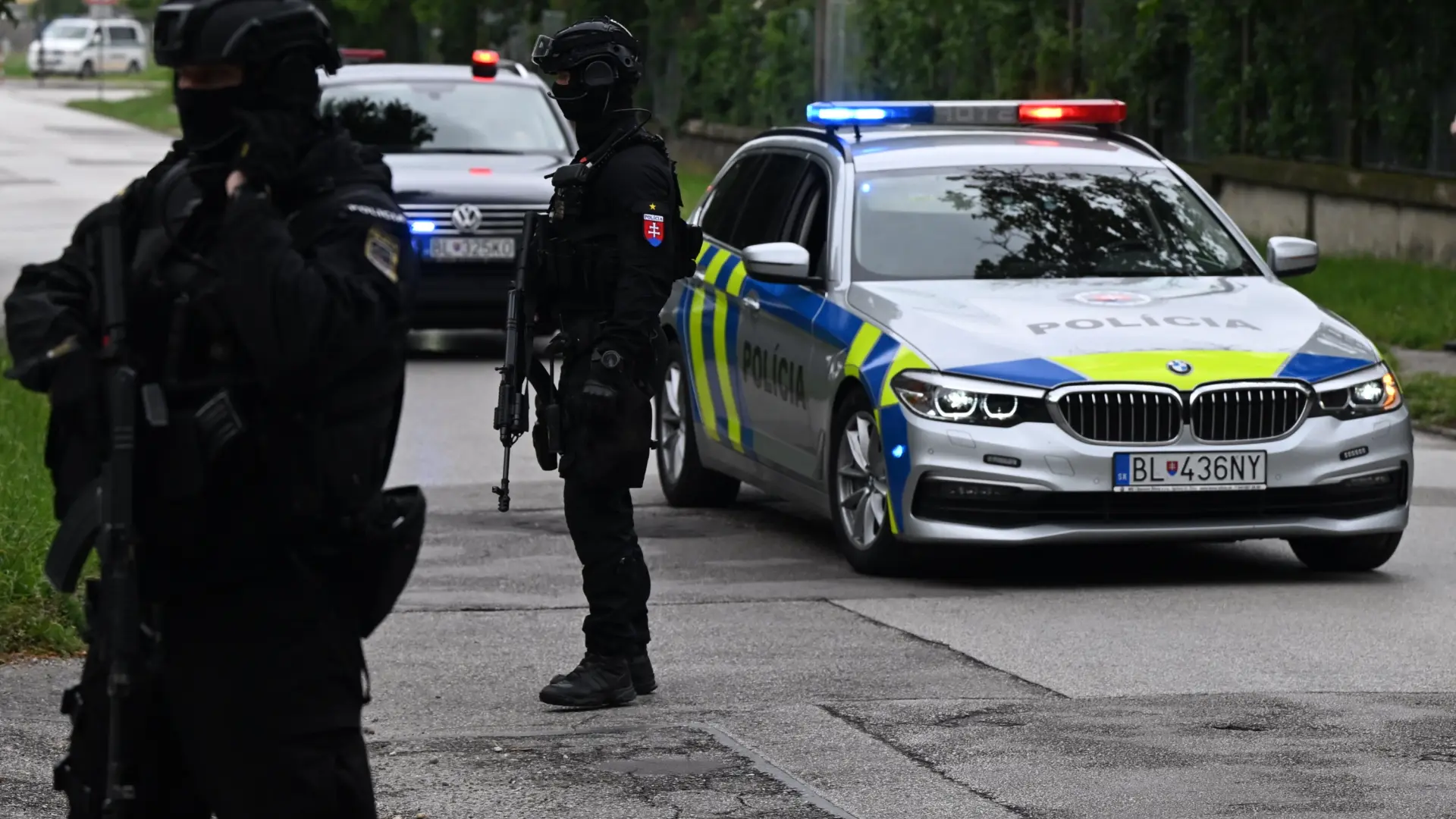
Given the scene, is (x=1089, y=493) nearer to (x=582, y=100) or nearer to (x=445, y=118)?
(x=582, y=100)

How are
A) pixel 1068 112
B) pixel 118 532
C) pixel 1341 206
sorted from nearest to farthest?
pixel 118 532 < pixel 1068 112 < pixel 1341 206

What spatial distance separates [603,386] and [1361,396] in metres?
3.21

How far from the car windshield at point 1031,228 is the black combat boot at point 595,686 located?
115 inches

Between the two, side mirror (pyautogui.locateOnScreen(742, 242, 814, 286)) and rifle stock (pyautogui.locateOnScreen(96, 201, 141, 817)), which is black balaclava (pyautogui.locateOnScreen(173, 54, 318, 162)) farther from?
side mirror (pyautogui.locateOnScreen(742, 242, 814, 286))

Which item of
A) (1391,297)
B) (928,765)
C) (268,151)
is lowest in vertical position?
(1391,297)

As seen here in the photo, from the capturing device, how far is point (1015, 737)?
6355 millimetres

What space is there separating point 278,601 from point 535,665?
384 cm

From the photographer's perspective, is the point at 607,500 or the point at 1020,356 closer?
the point at 607,500

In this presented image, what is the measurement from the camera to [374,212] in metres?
3.70

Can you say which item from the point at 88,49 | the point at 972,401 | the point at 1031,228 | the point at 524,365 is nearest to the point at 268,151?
the point at 524,365

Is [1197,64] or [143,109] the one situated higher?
[1197,64]

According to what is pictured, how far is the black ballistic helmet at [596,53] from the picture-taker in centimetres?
674

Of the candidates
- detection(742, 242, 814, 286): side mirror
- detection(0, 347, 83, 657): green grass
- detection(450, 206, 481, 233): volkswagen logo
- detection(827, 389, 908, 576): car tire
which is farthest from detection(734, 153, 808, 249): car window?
detection(450, 206, 481, 233): volkswagen logo

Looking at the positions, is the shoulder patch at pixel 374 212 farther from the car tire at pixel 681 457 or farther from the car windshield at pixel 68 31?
the car windshield at pixel 68 31
